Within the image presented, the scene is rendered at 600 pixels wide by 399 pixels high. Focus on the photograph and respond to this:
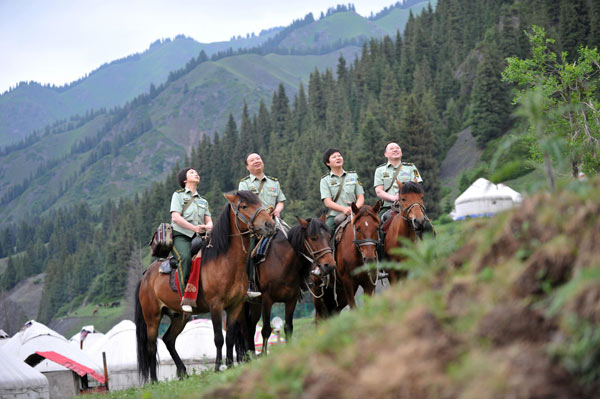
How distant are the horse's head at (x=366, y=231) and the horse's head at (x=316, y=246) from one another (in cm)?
62

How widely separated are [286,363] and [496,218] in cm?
249

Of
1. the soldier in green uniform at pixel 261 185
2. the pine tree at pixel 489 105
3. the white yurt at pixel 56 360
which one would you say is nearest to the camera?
the soldier in green uniform at pixel 261 185

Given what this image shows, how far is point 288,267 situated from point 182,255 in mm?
2440

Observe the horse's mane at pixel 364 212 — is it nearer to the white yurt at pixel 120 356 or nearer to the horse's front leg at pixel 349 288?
the horse's front leg at pixel 349 288

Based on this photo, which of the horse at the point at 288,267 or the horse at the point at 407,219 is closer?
the horse at the point at 407,219

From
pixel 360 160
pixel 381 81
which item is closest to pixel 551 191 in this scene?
pixel 360 160

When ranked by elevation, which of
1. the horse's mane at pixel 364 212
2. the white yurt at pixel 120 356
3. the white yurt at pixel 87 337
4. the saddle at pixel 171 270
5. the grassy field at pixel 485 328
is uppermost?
the grassy field at pixel 485 328

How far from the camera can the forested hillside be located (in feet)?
326

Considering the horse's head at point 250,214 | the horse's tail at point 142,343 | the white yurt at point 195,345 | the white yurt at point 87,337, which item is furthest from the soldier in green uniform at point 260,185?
the white yurt at point 87,337

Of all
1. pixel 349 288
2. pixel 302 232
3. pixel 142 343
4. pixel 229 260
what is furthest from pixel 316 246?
pixel 142 343

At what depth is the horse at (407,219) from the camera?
13.0 m

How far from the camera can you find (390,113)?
12669 cm

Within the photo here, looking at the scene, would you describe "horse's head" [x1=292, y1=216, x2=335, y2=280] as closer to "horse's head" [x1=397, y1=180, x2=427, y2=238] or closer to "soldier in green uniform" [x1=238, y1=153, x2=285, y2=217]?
"horse's head" [x1=397, y1=180, x2=427, y2=238]

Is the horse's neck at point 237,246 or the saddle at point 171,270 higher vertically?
the horse's neck at point 237,246
